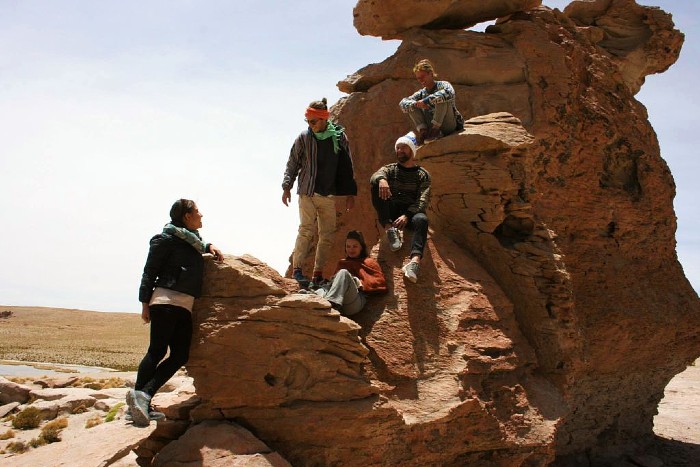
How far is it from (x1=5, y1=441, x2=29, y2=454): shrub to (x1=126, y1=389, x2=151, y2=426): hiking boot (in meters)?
5.39

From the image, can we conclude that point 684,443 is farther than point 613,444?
Yes

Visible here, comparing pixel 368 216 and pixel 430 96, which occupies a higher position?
pixel 430 96

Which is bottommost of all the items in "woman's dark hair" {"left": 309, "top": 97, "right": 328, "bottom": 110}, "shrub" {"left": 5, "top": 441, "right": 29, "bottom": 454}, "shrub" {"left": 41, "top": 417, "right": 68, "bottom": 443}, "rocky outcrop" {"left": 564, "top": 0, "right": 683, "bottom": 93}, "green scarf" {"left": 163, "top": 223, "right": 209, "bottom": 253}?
"shrub" {"left": 5, "top": 441, "right": 29, "bottom": 454}

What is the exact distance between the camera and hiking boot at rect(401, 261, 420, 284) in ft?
20.9

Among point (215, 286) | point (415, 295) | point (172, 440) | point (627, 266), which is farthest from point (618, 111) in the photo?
point (172, 440)

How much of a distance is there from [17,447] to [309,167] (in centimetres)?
658

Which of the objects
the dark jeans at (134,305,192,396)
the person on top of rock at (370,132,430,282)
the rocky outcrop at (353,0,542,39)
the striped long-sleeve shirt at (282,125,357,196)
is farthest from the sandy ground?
the dark jeans at (134,305,192,396)

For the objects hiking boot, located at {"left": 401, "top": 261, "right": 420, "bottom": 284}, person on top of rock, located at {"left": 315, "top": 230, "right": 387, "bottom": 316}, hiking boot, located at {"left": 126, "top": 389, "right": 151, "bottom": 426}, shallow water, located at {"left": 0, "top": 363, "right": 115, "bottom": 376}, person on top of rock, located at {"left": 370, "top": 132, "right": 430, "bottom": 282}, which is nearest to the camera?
hiking boot, located at {"left": 126, "top": 389, "right": 151, "bottom": 426}

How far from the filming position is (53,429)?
9.94 meters

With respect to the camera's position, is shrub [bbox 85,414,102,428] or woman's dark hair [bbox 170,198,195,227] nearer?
woman's dark hair [bbox 170,198,195,227]

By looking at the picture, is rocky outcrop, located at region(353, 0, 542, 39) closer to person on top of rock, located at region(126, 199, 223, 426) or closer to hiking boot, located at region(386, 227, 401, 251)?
hiking boot, located at region(386, 227, 401, 251)

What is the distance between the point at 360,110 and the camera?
35.3 ft

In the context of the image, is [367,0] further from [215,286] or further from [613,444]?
[613,444]

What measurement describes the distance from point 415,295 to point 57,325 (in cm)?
4034
